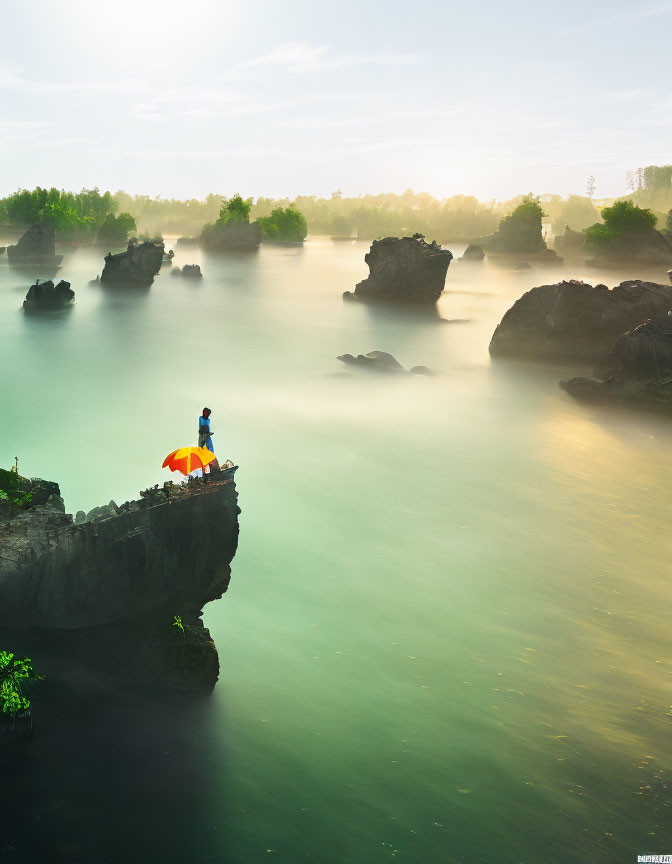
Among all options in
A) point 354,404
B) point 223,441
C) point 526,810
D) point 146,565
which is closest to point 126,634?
point 146,565

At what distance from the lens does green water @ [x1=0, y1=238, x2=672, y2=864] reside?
14930mm

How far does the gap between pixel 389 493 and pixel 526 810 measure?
18.3m

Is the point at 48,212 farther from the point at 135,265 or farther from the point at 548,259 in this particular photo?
the point at 548,259


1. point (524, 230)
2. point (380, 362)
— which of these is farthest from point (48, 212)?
point (380, 362)

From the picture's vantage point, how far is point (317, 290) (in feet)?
333

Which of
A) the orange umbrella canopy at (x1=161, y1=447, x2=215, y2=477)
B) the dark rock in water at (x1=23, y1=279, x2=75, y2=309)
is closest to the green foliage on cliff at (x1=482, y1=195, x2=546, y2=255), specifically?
the dark rock in water at (x1=23, y1=279, x2=75, y2=309)

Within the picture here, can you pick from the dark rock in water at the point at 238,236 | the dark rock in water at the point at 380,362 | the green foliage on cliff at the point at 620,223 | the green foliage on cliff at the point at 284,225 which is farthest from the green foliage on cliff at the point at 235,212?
the dark rock in water at the point at 380,362

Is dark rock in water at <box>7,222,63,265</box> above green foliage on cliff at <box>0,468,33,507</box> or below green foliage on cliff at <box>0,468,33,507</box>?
above

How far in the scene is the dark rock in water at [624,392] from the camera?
4369cm

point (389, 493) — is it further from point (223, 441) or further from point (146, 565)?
point (146, 565)

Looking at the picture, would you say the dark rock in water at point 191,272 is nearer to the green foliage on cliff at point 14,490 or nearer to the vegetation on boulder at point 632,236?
the vegetation on boulder at point 632,236

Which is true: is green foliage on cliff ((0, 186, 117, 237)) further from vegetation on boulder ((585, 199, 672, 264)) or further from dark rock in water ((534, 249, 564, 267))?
vegetation on boulder ((585, 199, 672, 264))

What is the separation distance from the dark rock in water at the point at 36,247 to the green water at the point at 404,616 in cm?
6276

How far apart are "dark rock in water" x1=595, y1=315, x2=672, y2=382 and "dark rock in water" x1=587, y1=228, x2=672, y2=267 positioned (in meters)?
70.3
